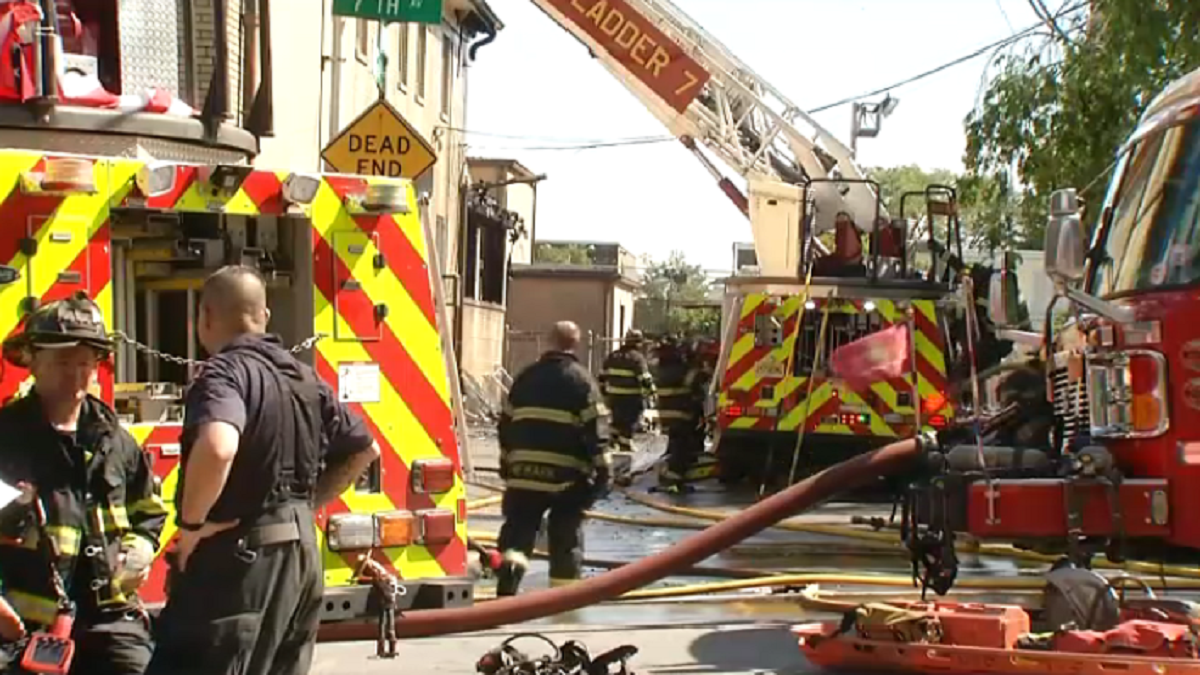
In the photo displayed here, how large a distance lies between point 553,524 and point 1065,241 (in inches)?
130

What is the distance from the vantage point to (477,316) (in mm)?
30031

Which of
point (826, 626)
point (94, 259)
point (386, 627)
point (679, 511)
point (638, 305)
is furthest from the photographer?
point (638, 305)

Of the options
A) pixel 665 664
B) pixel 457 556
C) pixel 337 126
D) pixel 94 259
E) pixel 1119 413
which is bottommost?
pixel 665 664

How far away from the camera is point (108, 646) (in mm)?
4242

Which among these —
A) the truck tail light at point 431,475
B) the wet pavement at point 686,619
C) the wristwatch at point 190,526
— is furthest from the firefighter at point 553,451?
the wristwatch at point 190,526

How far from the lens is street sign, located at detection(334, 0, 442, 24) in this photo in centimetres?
1088

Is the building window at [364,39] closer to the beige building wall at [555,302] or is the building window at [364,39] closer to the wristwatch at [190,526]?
the beige building wall at [555,302]

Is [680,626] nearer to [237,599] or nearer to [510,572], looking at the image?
[510,572]

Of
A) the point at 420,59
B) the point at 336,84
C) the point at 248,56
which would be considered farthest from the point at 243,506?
the point at 420,59

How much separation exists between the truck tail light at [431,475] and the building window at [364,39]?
1636 cm

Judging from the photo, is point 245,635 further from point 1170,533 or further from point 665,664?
point 1170,533

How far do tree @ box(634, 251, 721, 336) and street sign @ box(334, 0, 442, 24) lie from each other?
2044 centimetres

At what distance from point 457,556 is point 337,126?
13724 mm

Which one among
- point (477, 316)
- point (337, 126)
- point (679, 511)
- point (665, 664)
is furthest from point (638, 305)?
point (665, 664)
